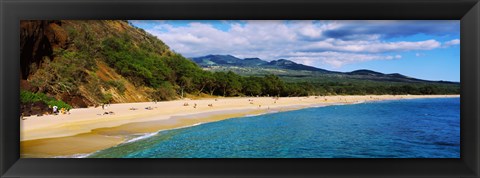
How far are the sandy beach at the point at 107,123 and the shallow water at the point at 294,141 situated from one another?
15.0 inches

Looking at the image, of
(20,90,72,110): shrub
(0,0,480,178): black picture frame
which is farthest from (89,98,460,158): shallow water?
(20,90,72,110): shrub

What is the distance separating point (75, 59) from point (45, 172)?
7.16m

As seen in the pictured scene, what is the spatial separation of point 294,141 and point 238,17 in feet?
16.6

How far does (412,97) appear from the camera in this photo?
54.2 feet

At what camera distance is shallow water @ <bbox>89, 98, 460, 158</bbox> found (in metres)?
6.02

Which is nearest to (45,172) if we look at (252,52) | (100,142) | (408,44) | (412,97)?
(100,142)

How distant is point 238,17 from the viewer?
306 centimetres

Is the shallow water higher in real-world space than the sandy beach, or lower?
lower

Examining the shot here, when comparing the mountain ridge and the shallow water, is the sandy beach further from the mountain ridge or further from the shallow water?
the mountain ridge

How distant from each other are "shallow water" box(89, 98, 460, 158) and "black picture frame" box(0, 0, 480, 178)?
131 cm

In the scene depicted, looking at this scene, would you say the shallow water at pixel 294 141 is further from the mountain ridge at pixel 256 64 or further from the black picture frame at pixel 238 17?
the mountain ridge at pixel 256 64

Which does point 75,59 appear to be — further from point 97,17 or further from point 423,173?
point 423,173

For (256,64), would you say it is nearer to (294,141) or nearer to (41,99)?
(294,141)

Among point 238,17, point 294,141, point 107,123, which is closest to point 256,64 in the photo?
point 294,141
